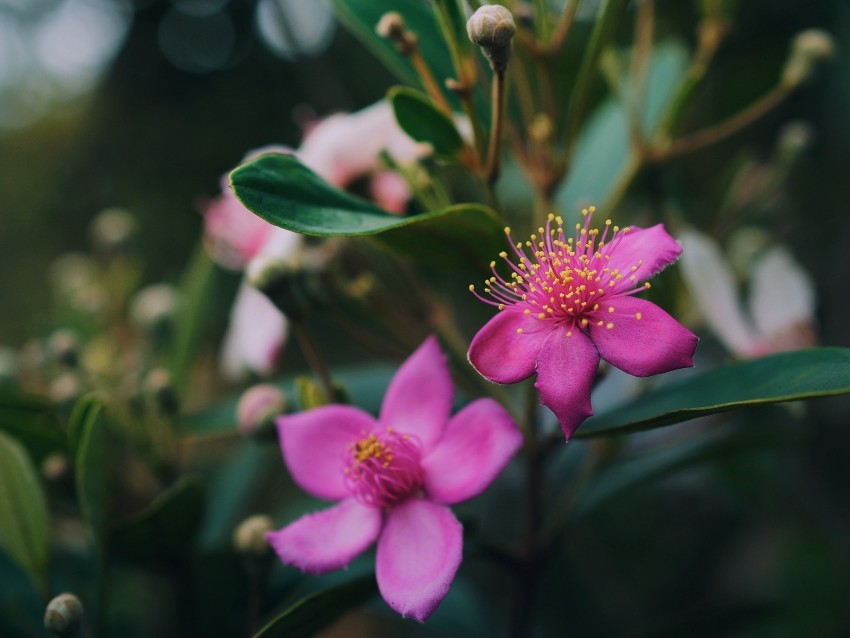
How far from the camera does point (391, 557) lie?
2.08 ft

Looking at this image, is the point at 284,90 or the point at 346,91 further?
the point at 284,90

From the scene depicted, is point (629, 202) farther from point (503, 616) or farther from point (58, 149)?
point (58, 149)

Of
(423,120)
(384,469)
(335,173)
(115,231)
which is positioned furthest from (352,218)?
(115,231)

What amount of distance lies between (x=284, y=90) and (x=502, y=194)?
617 millimetres

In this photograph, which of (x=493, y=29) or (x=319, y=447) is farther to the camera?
(x=319, y=447)

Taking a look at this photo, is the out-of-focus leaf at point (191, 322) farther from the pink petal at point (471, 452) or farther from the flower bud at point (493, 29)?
the flower bud at point (493, 29)

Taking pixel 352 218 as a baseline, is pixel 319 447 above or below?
below

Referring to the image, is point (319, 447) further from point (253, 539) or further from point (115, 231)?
point (115, 231)

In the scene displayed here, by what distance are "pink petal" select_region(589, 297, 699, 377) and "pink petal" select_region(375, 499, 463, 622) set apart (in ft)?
0.58

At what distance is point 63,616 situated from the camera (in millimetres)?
668

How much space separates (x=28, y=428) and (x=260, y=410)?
10.4 inches

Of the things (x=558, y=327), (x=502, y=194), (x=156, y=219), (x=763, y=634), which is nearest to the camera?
(x=558, y=327)

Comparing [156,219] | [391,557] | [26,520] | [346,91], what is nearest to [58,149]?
[156,219]

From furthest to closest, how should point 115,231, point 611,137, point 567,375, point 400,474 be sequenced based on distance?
Result: point 115,231 → point 611,137 → point 400,474 → point 567,375
